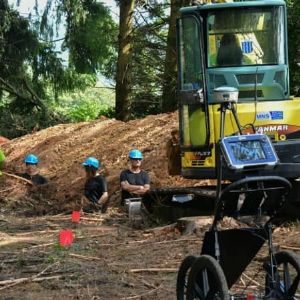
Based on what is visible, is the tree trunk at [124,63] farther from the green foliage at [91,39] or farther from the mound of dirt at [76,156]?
the mound of dirt at [76,156]

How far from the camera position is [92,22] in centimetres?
2194

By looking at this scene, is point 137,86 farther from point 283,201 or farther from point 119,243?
point 283,201

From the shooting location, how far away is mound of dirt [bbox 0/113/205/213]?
13.5 meters

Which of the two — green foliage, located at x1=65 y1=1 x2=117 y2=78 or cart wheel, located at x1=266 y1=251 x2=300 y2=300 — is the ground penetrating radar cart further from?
green foliage, located at x1=65 y1=1 x2=117 y2=78

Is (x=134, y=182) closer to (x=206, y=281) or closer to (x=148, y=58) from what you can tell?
(x=206, y=281)

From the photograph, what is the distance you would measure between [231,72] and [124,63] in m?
A: 12.1

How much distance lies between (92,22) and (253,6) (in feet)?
41.6

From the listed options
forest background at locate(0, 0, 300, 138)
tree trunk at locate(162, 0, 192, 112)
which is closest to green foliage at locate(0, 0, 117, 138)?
forest background at locate(0, 0, 300, 138)

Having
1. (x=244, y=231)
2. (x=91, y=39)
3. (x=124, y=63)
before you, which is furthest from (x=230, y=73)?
(x=91, y=39)

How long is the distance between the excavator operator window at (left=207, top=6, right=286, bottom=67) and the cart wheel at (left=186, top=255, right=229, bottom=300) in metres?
5.22

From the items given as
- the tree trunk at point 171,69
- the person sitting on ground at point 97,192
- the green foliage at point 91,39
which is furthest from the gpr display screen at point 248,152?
the green foliage at point 91,39

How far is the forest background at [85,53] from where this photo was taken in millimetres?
21375

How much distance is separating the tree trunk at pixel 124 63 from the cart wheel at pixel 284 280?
1668 centimetres

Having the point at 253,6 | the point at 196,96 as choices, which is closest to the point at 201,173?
the point at 196,96
